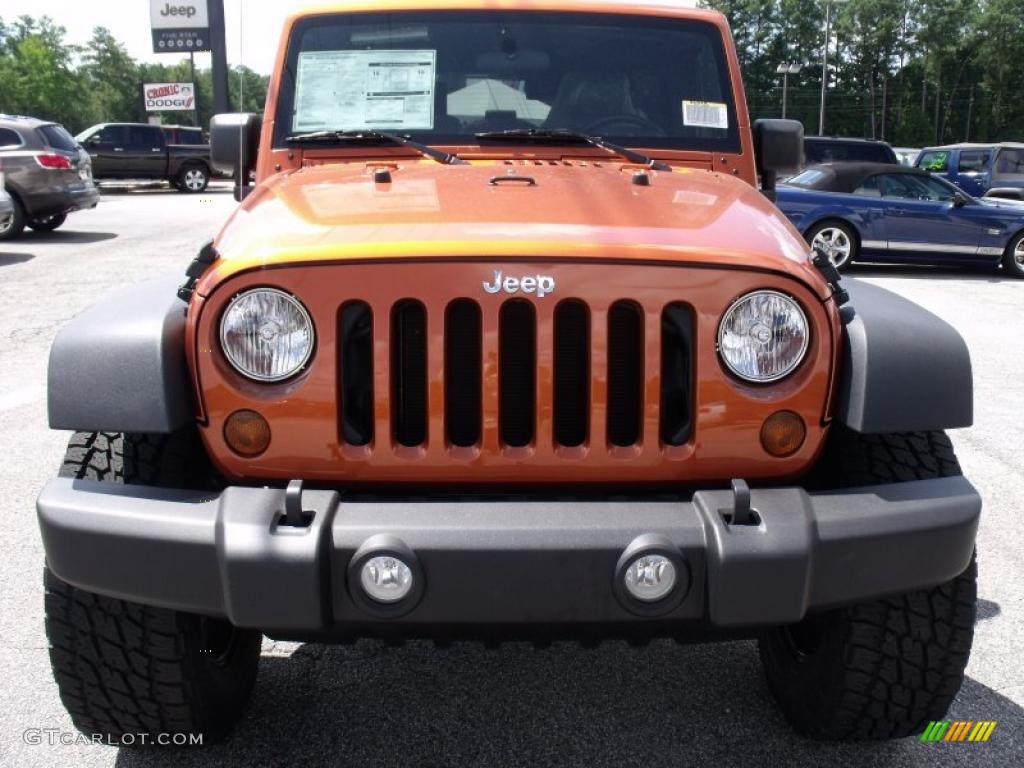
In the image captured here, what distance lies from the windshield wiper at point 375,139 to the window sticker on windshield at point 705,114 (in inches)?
33.6

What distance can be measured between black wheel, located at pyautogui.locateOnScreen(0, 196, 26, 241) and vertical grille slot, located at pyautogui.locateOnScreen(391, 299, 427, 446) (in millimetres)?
13675

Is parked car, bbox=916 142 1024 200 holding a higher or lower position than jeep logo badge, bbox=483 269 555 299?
lower

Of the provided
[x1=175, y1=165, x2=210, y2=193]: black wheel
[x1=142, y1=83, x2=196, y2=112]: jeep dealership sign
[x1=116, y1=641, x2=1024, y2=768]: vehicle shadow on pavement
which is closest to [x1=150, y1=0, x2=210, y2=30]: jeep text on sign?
[x1=142, y1=83, x2=196, y2=112]: jeep dealership sign

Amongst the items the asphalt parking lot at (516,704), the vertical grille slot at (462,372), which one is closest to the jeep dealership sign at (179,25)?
the asphalt parking lot at (516,704)

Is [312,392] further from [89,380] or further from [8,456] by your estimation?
[8,456]

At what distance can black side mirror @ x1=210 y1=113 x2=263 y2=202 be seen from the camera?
3.68 m

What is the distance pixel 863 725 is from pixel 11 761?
81.7 inches

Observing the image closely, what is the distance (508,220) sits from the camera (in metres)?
2.34

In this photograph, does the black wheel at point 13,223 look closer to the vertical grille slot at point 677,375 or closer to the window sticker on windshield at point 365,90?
the window sticker on windshield at point 365,90

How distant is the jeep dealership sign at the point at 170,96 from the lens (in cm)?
4172

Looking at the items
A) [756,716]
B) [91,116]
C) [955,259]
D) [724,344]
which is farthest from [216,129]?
[91,116]

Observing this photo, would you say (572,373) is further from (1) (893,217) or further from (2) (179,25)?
(2) (179,25)

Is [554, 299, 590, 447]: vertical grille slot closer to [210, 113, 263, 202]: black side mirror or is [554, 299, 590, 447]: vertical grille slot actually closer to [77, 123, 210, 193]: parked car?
[210, 113, 263, 202]: black side mirror

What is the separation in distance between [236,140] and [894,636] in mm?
2686
